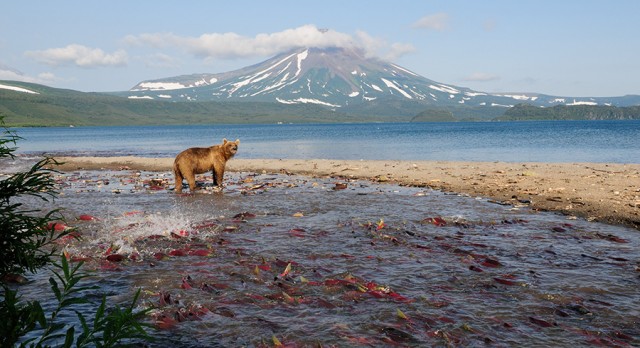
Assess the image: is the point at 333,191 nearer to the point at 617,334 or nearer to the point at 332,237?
the point at 332,237

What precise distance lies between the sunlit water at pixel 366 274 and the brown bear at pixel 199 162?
4.89m

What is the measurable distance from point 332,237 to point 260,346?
6763 millimetres

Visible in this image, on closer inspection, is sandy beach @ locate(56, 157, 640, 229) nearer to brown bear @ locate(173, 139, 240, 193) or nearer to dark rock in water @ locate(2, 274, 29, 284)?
dark rock in water @ locate(2, 274, 29, 284)

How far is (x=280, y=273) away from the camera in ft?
31.6

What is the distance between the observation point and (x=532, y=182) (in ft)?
76.0

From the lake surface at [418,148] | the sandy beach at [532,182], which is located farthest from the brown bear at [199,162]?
the lake surface at [418,148]

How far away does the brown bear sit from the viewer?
22.4 meters

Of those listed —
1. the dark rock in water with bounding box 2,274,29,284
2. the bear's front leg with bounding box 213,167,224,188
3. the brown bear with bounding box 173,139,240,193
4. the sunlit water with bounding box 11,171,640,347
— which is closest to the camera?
the sunlit water with bounding box 11,171,640,347

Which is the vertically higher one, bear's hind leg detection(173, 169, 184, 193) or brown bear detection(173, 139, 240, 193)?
brown bear detection(173, 139, 240, 193)

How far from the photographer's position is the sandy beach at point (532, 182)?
16.7 meters

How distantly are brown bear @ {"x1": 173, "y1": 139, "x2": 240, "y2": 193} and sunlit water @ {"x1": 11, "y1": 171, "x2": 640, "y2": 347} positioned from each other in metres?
4.89

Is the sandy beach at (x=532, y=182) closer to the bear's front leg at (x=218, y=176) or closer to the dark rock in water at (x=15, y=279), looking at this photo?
the dark rock in water at (x=15, y=279)

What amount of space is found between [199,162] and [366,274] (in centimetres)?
1528

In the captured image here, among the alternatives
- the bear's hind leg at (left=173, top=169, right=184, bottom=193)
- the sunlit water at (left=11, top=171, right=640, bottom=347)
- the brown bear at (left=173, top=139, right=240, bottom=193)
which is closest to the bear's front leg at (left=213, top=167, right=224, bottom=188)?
the brown bear at (left=173, top=139, right=240, bottom=193)
